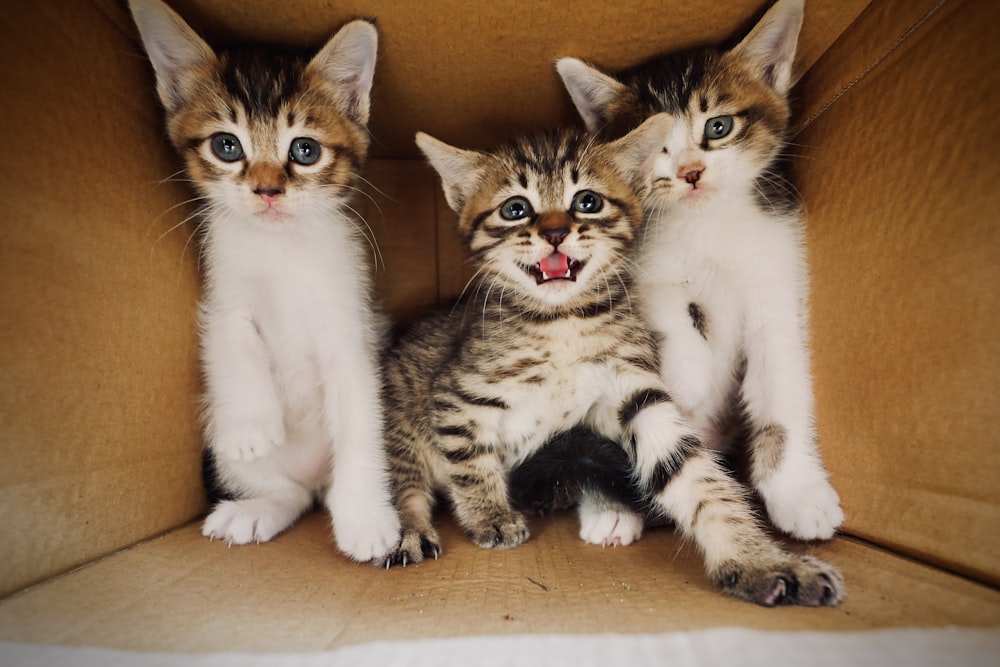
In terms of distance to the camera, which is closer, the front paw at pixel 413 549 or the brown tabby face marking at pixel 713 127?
the front paw at pixel 413 549

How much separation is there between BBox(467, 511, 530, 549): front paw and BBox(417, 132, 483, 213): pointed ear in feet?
2.34

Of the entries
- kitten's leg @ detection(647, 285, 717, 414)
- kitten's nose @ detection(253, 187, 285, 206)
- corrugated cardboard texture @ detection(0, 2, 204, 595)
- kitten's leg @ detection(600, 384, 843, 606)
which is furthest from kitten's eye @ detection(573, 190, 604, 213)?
corrugated cardboard texture @ detection(0, 2, 204, 595)

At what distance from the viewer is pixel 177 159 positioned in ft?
4.38

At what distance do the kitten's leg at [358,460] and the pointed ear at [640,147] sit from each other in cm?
71

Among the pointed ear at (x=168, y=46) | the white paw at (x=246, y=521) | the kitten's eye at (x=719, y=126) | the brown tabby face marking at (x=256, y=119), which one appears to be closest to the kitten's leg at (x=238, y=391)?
the white paw at (x=246, y=521)

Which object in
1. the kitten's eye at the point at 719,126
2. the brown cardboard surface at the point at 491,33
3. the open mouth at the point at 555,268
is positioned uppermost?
the brown cardboard surface at the point at 491,33

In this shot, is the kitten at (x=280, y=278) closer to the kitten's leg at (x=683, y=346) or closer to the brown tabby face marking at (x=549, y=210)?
the brown tabby face marking at (x=549, y=210)

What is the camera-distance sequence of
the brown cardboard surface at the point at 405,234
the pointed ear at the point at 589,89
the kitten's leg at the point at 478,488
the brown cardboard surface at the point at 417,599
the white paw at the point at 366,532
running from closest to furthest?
the brown cardboard surface at the point at 417,599 → the white paw at the point at 366,532 → the kitten's leg at the point at 478,488 → the pointed ear at the point at 589,89 → the brown cardboard surface at the point at 405,234

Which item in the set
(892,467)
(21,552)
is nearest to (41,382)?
(21,552)

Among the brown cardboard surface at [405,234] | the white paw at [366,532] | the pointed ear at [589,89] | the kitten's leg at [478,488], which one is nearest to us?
the white paw at [366,532]

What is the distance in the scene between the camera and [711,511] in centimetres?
109

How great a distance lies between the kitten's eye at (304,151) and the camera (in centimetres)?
127

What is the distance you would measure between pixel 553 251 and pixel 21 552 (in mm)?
998

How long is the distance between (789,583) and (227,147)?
1308mm
